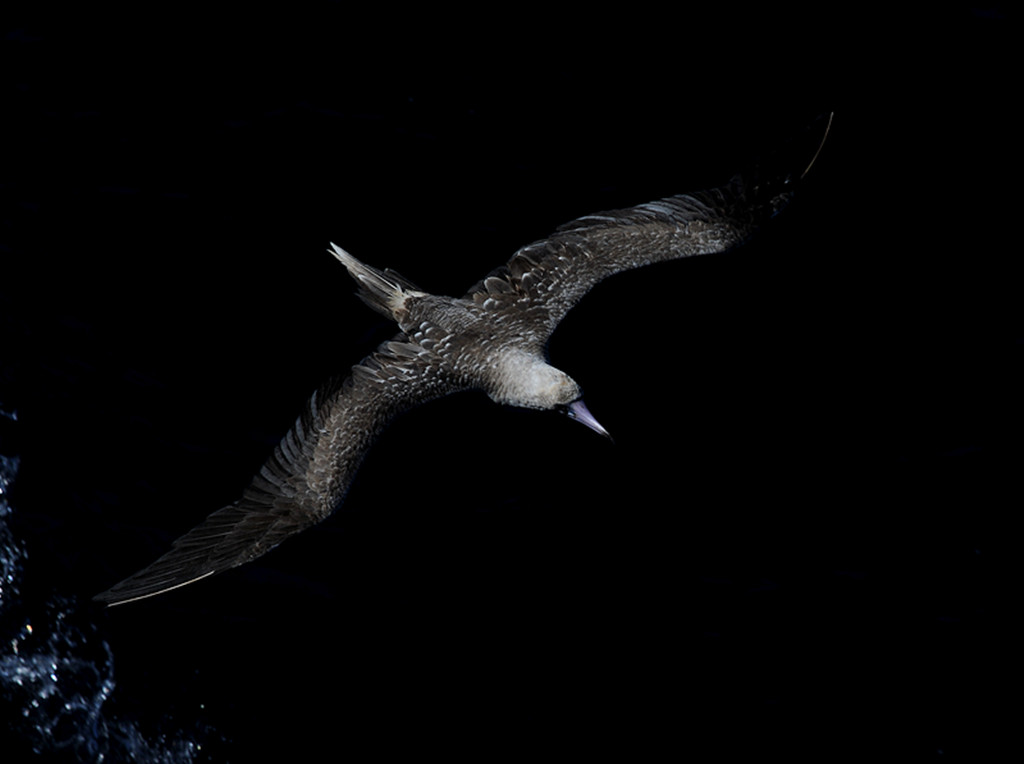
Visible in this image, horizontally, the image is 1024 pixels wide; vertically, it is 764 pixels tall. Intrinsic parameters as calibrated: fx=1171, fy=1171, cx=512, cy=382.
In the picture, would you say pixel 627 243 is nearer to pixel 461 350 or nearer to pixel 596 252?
pixel 596 252

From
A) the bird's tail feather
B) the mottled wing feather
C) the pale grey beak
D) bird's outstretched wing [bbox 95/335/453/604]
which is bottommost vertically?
bird's outstretched wing [bbox 95/335/453/604]

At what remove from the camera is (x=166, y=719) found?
882 cm

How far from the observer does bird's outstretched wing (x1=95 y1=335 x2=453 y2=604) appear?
25.7 feet

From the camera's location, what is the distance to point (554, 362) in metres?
9.58

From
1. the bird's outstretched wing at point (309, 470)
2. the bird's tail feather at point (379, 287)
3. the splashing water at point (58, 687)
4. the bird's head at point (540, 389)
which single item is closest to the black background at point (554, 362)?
the splashing water at point (58, 687)

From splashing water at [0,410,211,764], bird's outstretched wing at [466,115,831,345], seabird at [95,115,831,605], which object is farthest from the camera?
bird's outstretched wing at [466,115,831,345]

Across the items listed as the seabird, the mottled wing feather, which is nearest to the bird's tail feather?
the seabird

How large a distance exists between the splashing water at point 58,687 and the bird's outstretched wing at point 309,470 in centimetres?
150

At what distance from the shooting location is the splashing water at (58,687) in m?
8.75

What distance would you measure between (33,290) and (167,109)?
1976 millimetres

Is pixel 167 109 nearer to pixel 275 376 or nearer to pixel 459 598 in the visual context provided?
pixel 275 376

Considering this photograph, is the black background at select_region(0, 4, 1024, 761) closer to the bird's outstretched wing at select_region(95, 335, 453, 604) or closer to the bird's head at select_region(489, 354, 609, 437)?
the bird's head at select_region(489, 354, 609, 437)

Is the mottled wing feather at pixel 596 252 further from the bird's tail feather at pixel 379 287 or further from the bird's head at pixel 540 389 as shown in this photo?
the bird's tail feather at pixel 379 287

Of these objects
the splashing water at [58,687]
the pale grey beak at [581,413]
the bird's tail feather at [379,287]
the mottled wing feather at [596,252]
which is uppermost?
the mottled wing feather at [596,252]
